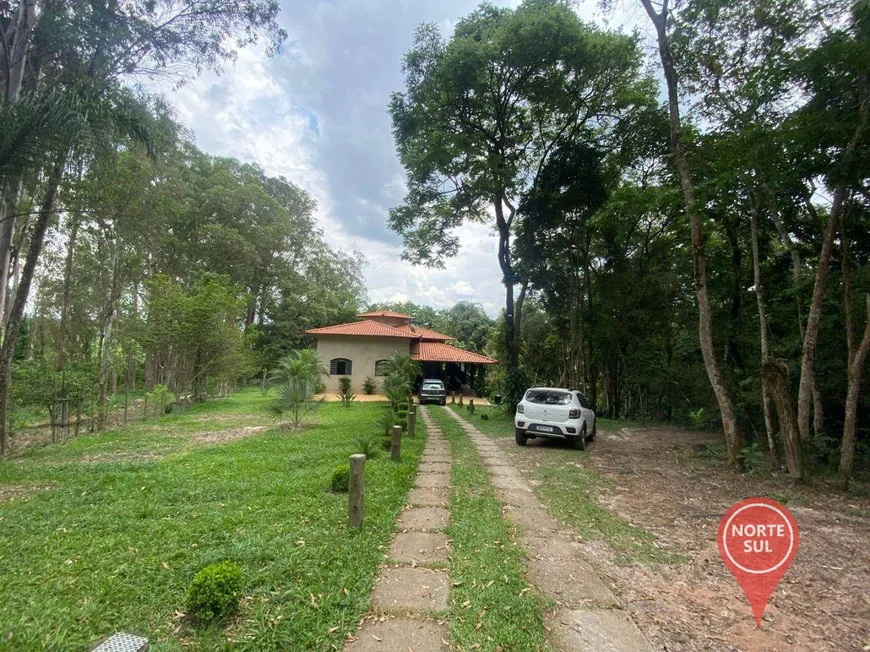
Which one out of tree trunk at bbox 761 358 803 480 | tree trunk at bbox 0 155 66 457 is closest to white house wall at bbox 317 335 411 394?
tree trunk at bbox 0 155 66 457

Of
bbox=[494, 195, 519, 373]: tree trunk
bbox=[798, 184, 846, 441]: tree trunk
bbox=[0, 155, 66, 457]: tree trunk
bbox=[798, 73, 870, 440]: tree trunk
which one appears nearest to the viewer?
bbox=[798, 73, 870, 440]: tree trunk

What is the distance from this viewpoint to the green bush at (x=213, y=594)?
2490mm

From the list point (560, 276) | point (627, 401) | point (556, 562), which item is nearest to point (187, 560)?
point (556, 562)

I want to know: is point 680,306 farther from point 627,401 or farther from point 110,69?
point 110,69

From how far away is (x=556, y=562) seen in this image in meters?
3.51

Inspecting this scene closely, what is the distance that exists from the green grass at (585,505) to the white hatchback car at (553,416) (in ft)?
1.31

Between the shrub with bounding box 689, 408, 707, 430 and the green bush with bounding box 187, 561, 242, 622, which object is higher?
the green bush with bounding box 187, 561, 242, 622

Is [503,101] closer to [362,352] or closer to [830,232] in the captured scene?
[830,232]

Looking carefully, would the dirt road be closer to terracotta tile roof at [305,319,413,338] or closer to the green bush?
the green bush

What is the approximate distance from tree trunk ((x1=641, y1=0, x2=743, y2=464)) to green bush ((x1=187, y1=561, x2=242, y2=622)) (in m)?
7.82

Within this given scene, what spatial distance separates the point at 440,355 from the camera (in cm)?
2295

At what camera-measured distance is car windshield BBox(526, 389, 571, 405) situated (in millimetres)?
8773

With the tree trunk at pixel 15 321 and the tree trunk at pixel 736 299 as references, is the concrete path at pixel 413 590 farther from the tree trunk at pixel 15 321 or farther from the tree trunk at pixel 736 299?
the tree trunk at pixel 736 299

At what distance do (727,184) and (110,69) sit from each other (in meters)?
12.0
